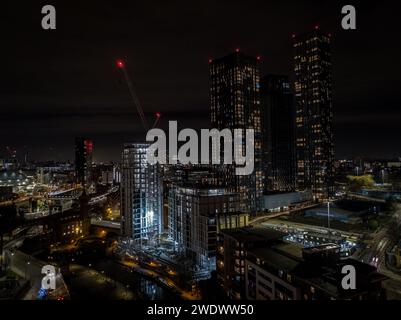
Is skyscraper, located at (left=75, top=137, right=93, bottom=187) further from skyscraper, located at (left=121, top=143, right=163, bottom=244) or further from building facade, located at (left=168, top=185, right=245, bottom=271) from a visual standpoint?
building facade, located at (left=168, top=185, right=245, bottom=271)

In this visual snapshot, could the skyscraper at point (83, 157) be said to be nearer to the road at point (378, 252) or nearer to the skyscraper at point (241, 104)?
the skyscraper at point (241, 104)

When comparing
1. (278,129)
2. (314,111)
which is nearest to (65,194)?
(278,129)

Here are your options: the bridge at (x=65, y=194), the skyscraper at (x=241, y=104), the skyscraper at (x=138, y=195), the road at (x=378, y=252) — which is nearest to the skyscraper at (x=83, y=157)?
the bridge at (x=65, y=194)

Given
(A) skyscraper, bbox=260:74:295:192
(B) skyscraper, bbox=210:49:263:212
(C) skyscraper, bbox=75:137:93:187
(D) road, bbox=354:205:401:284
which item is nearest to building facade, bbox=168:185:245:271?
(D) road, bbox=354:205:401:284

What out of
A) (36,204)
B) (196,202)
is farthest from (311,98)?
(36,204)

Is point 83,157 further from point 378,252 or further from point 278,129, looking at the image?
point 378,252
